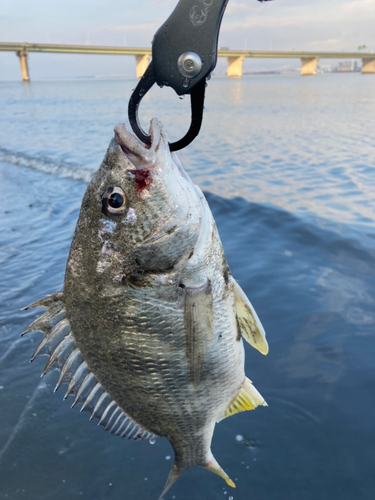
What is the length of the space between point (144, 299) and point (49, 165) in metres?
15.2

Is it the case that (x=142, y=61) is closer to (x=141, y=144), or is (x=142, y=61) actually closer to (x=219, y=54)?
(x=219, y=54)

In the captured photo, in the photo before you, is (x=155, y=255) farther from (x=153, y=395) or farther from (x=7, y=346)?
(x=7, y=346)

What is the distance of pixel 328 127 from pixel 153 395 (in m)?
22.3

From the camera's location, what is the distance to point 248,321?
256cm

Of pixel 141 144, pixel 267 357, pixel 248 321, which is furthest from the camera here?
pixel 267 357

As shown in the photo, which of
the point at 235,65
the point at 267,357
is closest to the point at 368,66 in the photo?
the point at 235,65

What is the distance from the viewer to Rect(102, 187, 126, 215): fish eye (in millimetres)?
2176

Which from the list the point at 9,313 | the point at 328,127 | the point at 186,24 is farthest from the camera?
the point at 328,127

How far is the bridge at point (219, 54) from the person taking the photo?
79438 millimetres

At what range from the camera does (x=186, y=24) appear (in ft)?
5.46

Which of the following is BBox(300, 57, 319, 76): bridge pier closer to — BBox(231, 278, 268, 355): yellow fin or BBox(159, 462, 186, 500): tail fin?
BBox(231, 278, 268, 355): yellow fin

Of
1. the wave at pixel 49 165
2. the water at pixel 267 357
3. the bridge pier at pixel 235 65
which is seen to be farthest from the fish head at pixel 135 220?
the bridge pier at pixel 235 65

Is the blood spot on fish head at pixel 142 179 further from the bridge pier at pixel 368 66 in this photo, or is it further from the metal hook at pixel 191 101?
the bridge pier at pixel 368 66

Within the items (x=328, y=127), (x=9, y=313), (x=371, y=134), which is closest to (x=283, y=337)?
(x=9, y=313)
